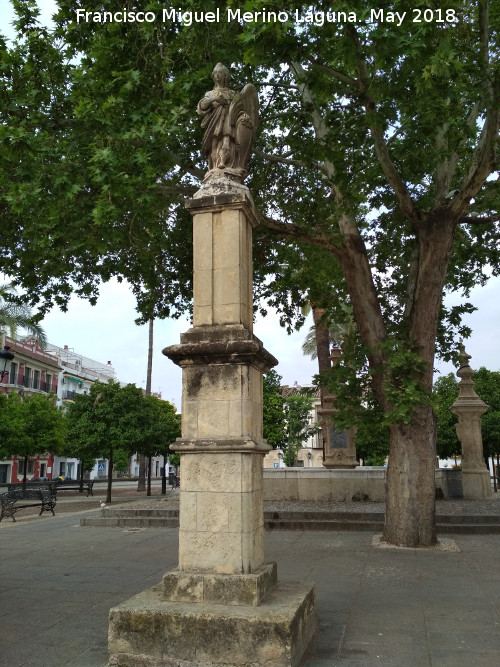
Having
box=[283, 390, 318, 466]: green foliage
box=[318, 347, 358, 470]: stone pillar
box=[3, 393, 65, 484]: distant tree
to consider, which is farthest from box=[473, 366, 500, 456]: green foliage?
box=[3, 393, 65, 484]: distant tree

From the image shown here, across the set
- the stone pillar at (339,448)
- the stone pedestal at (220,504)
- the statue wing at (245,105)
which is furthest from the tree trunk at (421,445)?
the stone pillar at (339,448)

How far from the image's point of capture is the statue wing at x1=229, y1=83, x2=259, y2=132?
6125 mm

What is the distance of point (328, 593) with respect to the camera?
7.18 metres

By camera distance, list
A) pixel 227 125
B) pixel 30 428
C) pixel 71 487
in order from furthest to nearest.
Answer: pixel 71 487 < pixel 30 428 < pixel 227 125

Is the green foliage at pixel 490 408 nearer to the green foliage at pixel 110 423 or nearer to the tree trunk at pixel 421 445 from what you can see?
the green foliage at pixel 110 423

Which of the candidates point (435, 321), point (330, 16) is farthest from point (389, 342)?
point (330, 16)

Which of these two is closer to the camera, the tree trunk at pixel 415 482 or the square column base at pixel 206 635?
the square column base at pixel 206 635

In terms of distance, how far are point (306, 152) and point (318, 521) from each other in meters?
8.09

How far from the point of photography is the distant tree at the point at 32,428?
3209 cm

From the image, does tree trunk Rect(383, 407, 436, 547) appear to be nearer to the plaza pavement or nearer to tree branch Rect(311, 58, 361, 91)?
the plaza pavement

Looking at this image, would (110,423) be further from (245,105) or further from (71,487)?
(245,105)

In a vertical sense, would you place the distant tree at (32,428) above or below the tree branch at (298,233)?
below

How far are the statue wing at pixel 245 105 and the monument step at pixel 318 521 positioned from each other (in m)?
9.48

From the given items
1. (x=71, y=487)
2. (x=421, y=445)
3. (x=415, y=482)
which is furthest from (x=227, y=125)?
(x=71, y=487)
